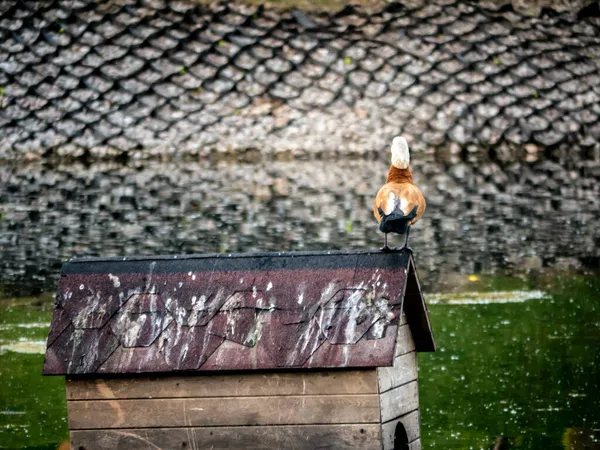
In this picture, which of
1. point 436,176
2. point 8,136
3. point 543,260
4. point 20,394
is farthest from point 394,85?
point 20,394

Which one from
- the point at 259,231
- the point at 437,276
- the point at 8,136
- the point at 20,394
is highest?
the point at 20,394

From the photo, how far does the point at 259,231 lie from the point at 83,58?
5690 millimetres

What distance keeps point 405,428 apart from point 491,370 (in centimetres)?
153

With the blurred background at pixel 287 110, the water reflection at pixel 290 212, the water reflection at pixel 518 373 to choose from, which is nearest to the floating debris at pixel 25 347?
the water reflection at pixel 290 212

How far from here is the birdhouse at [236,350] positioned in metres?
3.79

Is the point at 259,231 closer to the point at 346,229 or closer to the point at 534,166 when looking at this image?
the point at 346,229

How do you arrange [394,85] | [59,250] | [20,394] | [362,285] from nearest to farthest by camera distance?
1. [362,285]
2. [20,394]
3. [59,250]
4. [394,85]

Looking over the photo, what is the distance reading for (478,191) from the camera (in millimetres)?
10383

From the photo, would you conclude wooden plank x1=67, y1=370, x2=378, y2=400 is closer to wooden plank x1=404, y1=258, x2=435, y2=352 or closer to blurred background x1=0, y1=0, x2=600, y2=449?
wooden plank x1=404, y1=258, x2=435, y2=352

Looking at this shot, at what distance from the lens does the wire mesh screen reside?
42.5 ft

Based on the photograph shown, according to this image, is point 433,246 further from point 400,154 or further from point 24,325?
point 400,154

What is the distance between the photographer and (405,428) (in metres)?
4.13

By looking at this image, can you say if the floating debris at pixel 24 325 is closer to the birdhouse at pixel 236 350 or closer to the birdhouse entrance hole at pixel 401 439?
the birdhouse at pixel 236 350

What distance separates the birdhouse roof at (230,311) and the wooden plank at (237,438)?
0.21 meters
